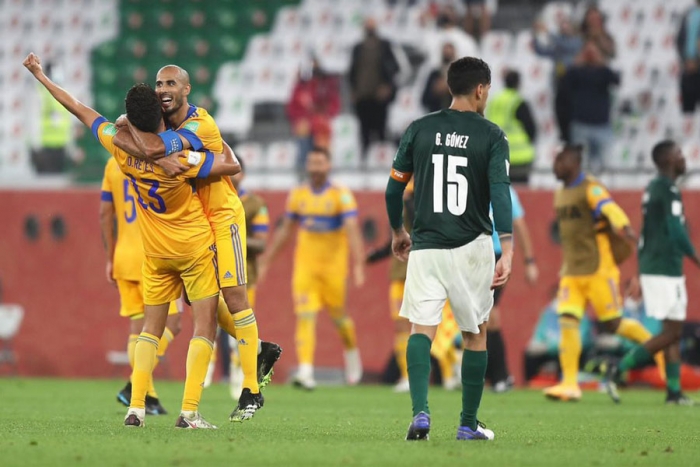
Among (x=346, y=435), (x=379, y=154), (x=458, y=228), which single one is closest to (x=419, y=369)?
(x=458, y=228)

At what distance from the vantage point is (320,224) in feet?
52.0

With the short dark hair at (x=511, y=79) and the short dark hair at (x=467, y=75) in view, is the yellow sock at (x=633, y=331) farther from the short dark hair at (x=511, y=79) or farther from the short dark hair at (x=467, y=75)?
the short dark hair at (x=467, y=75)

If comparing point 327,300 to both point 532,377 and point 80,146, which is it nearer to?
point 532,377

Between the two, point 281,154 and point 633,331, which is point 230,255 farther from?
point 281,154

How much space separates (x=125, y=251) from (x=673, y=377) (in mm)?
5480

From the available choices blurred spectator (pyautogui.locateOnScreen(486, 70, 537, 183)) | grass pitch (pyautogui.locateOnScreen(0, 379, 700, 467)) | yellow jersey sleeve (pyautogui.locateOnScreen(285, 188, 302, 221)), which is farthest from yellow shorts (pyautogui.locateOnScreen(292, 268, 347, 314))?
blurred spectator (pyautogui.locateOnScreen(486, 70, 537, 183))

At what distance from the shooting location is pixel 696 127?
61.1 feet

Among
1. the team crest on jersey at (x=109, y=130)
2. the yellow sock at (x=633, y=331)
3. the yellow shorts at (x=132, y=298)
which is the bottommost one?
the yellow sock at (x=633, y=331)

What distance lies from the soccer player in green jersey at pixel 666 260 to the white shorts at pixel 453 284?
5.16 m

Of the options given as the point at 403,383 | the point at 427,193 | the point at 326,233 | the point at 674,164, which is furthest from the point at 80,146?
the point at 427,193

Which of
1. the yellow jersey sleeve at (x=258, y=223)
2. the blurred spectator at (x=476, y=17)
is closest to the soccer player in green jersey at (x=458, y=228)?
the yellow jersey sleeve at (x=258, y=223)

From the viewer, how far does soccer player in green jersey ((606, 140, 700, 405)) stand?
12.3 m

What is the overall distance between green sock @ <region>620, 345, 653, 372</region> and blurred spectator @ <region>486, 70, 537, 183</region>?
517 cm

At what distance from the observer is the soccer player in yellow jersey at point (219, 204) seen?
8250 mm
